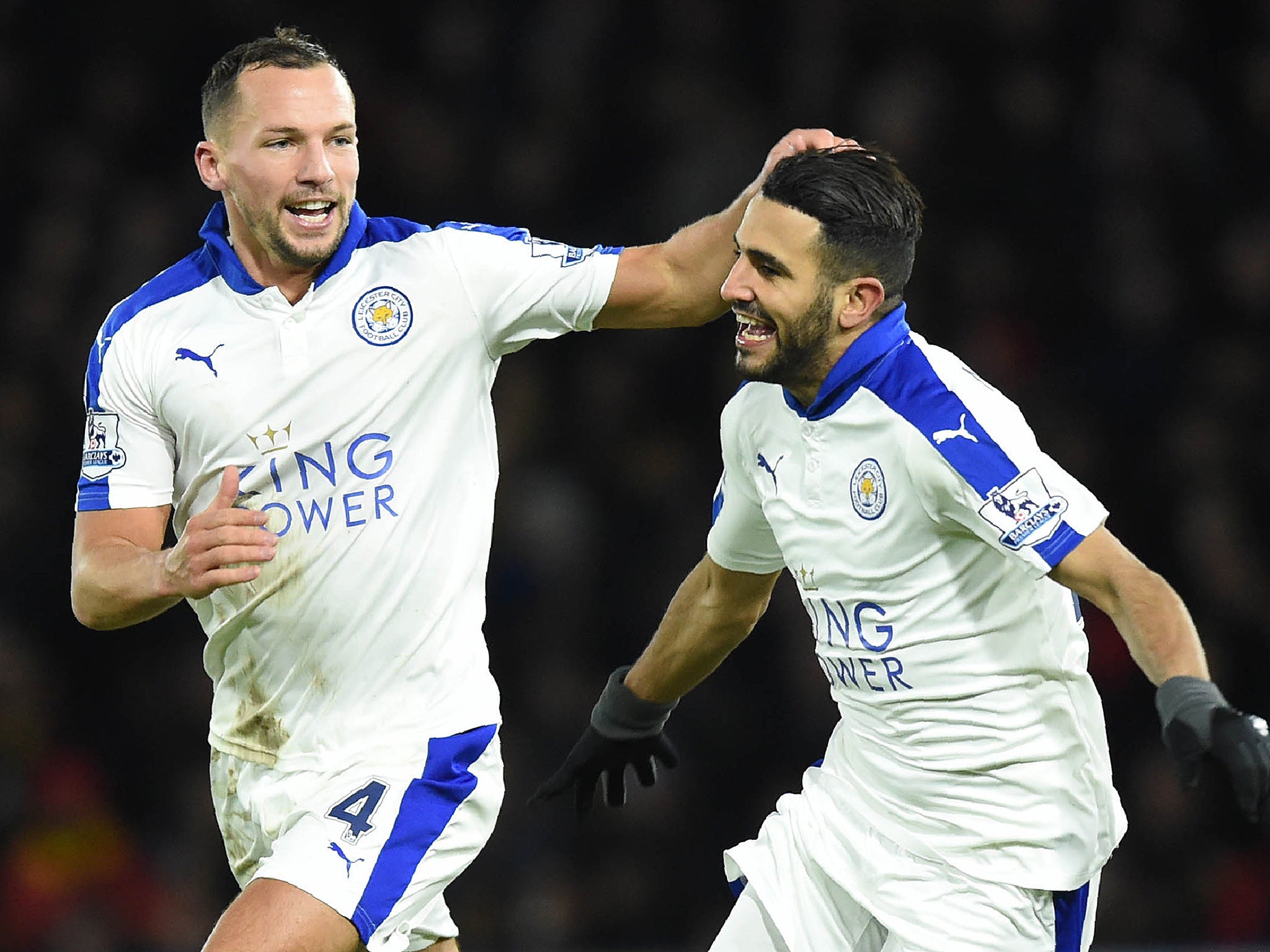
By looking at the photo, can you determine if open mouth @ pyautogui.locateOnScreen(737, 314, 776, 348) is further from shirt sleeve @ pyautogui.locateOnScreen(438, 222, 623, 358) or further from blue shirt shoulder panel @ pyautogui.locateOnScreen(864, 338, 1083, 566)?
shirt sleeve @ pyautogui.locateOnScreen(438, 222, 623, 358)

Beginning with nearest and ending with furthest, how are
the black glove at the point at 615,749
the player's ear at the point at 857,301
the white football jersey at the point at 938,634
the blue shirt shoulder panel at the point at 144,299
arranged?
1. the white football jersey at the point at 938,634
2. the player's ear at the point at 857,301
3. the blue shirt shoulder panel at the point at 144,299
4. the black glove at the point at 615,749

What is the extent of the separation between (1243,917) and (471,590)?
4465mm

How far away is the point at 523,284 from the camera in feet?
12.9

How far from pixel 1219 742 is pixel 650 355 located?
17.0ft

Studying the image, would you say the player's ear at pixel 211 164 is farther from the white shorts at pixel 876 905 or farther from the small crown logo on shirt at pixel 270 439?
the white shorts at pixel 876 905

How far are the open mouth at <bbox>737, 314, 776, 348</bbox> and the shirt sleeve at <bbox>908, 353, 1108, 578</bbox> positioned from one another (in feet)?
1.16

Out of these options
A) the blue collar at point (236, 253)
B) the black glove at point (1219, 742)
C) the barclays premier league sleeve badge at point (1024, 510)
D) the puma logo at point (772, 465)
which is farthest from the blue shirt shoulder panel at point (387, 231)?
the black glove at point (1219, 742)

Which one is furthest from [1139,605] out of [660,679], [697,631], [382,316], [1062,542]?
[382,316]

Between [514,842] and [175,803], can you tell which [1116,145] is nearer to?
[514,842]

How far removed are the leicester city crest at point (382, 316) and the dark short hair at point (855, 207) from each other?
0.81 m

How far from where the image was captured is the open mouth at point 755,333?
11.9ft

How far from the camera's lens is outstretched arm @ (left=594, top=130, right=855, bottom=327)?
396 cm

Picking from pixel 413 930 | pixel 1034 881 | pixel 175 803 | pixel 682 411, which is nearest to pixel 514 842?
pixel 175 803

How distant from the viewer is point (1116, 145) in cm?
840
